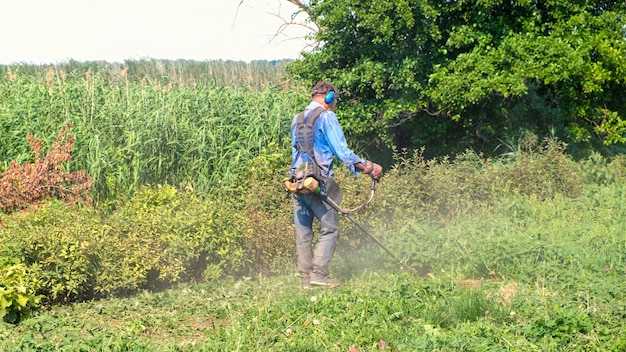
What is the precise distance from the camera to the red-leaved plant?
9.89 meters

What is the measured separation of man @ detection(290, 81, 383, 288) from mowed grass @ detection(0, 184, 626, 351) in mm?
345

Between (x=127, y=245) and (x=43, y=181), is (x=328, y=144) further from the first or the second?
→ (x=43, y=181)

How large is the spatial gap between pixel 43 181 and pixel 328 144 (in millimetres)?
3987

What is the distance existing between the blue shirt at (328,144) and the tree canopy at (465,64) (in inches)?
194

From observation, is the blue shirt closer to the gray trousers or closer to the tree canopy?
the gray trousers

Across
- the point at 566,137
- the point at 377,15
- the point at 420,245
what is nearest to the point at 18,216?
the point at 420,245

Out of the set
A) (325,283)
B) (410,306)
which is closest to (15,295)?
(325,283)

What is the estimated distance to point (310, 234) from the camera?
8719mm

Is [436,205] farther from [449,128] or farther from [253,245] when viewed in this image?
[449,128]

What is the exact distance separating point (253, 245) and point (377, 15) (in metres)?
4.86

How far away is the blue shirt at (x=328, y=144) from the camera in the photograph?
816 centimetres

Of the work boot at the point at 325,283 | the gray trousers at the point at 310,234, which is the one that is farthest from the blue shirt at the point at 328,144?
the work boot at the point at 325,283

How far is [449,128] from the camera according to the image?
579 inches

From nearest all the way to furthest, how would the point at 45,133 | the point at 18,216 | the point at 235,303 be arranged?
1. the point at 235,303
2. the point at 18,216
3. the point at 45,133
